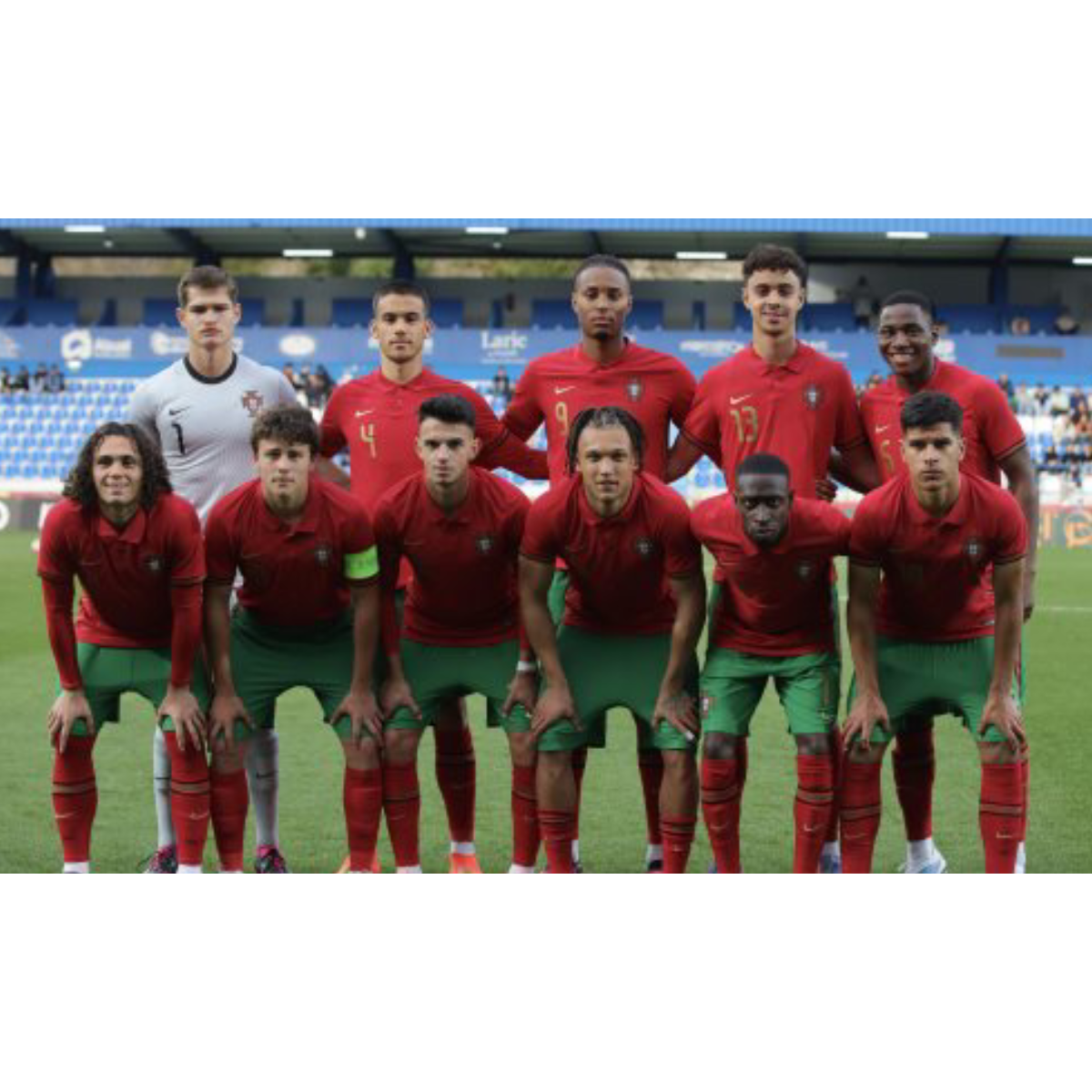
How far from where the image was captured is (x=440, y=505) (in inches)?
198

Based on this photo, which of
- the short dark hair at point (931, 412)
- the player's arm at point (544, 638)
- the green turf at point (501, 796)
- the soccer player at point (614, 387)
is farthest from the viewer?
the green turf at point (501, 796)

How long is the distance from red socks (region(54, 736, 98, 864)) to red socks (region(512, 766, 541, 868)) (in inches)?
55.1

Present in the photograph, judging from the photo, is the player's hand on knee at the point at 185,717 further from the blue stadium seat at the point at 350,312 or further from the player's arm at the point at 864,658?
the blue stadium seat at the point at 350,312

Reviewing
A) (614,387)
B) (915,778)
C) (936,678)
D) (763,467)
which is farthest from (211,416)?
(915,778)

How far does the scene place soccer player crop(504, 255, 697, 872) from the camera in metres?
5.32

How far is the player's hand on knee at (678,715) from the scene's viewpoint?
4.82 metres

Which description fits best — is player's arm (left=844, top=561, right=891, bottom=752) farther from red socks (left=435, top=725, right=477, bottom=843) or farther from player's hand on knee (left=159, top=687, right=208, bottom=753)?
player's hand on knee (left=159, top=687, right=208, bottom=753)

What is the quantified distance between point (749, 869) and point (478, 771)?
214 centimetres

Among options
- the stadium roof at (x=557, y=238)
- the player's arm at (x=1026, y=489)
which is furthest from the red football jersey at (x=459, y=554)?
the stadium roof at (x=557, y=238)

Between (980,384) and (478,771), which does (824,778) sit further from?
(478,771)

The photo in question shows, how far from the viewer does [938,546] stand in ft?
15.7

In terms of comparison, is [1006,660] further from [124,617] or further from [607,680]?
[124,617]

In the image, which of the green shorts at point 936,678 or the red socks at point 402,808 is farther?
the red socks at point 402,808

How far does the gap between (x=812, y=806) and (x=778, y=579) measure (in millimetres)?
722
